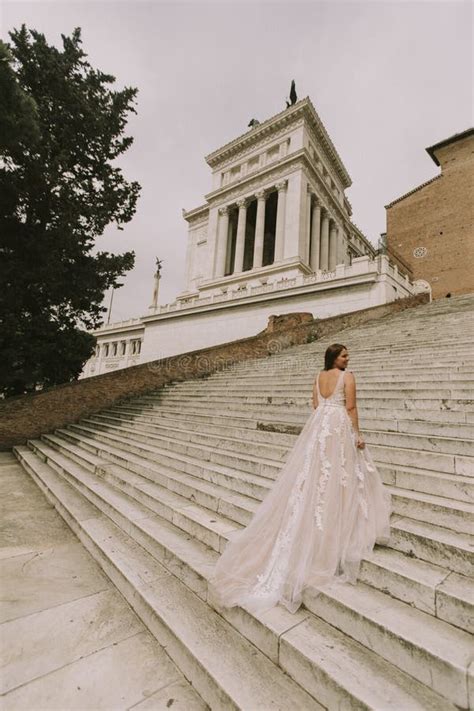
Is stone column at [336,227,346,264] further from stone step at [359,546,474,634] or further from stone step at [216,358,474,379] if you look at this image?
stone step at [359,546,474,634]

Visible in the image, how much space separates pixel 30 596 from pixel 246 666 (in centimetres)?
212

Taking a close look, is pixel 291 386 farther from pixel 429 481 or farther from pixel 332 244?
pixel 332 244

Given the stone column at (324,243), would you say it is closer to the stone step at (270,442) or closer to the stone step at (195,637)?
the stone step at (270,442)

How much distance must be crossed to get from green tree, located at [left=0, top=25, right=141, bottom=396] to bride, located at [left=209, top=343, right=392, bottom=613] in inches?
407

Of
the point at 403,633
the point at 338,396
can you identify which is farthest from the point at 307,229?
the point at 403,633

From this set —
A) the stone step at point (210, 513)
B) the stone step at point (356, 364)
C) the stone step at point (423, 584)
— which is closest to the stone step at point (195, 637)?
the stone step at point (210, 513)

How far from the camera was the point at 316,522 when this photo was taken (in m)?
2.53

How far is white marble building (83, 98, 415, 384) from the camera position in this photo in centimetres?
1916

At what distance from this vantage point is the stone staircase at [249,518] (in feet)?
5.96

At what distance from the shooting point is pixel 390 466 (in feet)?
11.7

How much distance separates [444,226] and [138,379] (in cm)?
2425

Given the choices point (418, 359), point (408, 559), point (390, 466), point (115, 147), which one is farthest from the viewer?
point (115, 147)

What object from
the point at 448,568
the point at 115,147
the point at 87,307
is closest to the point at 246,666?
the point at 448,568

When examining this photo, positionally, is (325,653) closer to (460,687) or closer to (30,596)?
(460,687)
